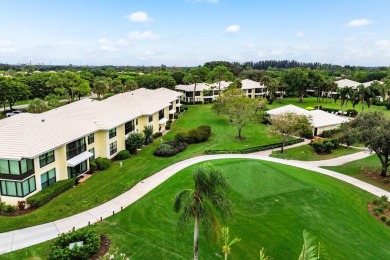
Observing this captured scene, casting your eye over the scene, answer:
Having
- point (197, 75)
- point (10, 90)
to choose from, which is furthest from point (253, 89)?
point (10, 90)

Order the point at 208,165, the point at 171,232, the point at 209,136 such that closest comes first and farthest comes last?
1. the point at 208,165
2. the point at 171,232
3. the point at 209,136

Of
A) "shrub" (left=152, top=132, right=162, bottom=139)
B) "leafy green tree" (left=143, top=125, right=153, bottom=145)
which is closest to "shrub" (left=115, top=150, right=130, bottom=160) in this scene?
"leafy green tree" (left=143, top=125, right=153, bottom=145)

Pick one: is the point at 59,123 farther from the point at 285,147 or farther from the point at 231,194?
the point at 285,147

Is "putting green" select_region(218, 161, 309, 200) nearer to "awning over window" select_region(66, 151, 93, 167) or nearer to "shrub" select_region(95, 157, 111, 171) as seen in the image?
"shrub" select_region(95, 157, 111, 171)

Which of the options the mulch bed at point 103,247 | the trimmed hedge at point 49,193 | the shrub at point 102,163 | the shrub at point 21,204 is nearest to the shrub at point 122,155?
the shrub at point 102,163

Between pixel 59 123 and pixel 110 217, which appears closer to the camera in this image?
→ pixel 110 217

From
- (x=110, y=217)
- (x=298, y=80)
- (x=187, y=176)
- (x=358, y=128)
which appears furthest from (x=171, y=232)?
(x=298, y=80)
